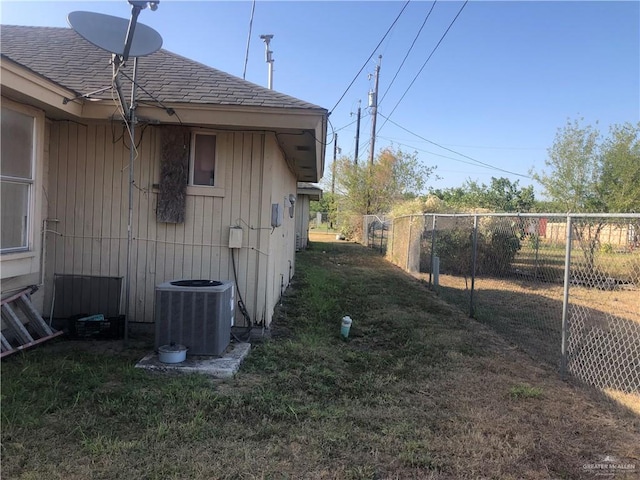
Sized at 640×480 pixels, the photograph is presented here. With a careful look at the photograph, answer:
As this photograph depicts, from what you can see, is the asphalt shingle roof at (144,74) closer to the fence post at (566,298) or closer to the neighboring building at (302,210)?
the fence post at (566,298)

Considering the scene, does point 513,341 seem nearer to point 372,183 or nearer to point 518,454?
point 518,454

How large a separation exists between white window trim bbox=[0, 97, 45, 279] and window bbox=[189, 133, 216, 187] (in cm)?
149

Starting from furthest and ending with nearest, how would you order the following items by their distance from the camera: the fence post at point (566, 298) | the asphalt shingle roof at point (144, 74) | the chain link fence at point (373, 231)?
the chain link fence at point (373, 231)
the asphalt shingle roof at point (144, 74)
the fence post at point (566, 298)

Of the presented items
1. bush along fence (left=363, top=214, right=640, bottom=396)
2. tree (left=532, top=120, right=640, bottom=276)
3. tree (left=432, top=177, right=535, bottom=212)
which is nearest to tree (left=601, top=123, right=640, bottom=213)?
tree (left=532, top=120, right=640, bottom=276)

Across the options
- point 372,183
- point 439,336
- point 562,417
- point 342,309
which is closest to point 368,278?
point 342,309

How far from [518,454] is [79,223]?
16.1 feet

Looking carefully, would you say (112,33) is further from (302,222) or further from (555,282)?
(302,222)

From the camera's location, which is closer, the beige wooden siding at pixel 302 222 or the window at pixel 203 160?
the window at pixel 203 160

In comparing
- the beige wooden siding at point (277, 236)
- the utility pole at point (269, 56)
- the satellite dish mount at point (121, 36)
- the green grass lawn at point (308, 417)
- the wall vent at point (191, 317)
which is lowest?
the green grass lawn at point (308, 417)

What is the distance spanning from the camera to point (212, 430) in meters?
2.92

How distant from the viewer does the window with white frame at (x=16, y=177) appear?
4.02m

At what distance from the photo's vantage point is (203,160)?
4.96 meters

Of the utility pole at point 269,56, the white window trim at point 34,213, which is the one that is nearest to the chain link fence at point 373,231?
the utility pole at point 269,56

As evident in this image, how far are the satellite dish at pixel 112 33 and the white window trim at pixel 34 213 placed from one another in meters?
0.94
